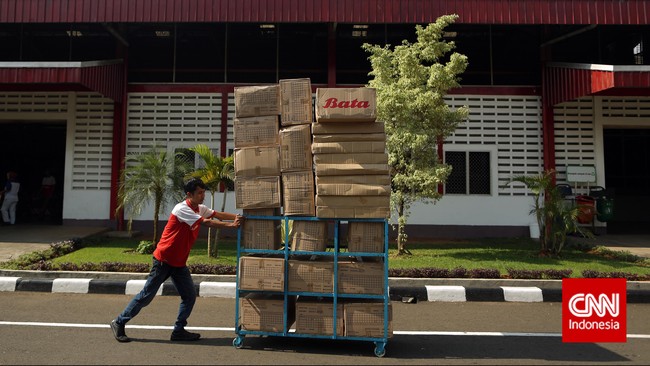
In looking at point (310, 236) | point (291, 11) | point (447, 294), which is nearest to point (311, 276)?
point (310, 236)

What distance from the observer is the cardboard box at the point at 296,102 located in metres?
4.77

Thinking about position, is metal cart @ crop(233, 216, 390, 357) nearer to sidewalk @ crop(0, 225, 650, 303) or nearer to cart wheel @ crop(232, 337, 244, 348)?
cart wheel @ crop(232, 337, 244, 348)

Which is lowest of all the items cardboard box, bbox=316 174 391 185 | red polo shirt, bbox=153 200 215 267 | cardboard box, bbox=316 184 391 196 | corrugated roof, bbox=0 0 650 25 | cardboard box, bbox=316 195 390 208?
red polo shirt, bbox=153 200 215 267

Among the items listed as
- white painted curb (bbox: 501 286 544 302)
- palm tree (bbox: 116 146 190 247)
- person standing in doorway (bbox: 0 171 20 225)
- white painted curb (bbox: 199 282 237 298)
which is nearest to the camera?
white painted curb (bbox: 501 286 544 302)

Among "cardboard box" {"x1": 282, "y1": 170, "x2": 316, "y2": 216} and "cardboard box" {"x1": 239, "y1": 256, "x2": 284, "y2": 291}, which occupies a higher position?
"cardboard box" {"x1": 282, "y1": 170, "x2": 316, "y2": 216}

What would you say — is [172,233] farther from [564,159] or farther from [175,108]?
[564,159]

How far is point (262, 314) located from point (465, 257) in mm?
5963

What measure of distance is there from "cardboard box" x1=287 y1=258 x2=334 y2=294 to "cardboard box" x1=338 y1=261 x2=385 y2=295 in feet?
0.39

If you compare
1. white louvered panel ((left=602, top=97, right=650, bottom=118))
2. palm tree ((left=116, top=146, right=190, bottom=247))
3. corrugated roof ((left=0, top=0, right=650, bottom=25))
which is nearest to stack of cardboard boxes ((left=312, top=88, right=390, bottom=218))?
palm tree ((left=116, top=146, right=190, bottom=247))

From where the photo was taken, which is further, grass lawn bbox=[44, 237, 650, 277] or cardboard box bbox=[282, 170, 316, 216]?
grass lawn bbox=[44, 237, 650, 277]

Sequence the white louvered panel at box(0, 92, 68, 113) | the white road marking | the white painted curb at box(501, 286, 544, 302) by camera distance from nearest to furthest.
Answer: the white road marking, the white painted curb at box(501, 286, 544, 302), the white louvered panel at box(0, 92, 68, 113)

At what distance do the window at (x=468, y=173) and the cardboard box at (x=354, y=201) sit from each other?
340 inches

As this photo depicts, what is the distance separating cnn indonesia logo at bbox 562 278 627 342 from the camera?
13.1ft

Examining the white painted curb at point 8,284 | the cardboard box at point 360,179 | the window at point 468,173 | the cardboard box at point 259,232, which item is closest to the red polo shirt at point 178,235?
the cardboard box at point 259,232
